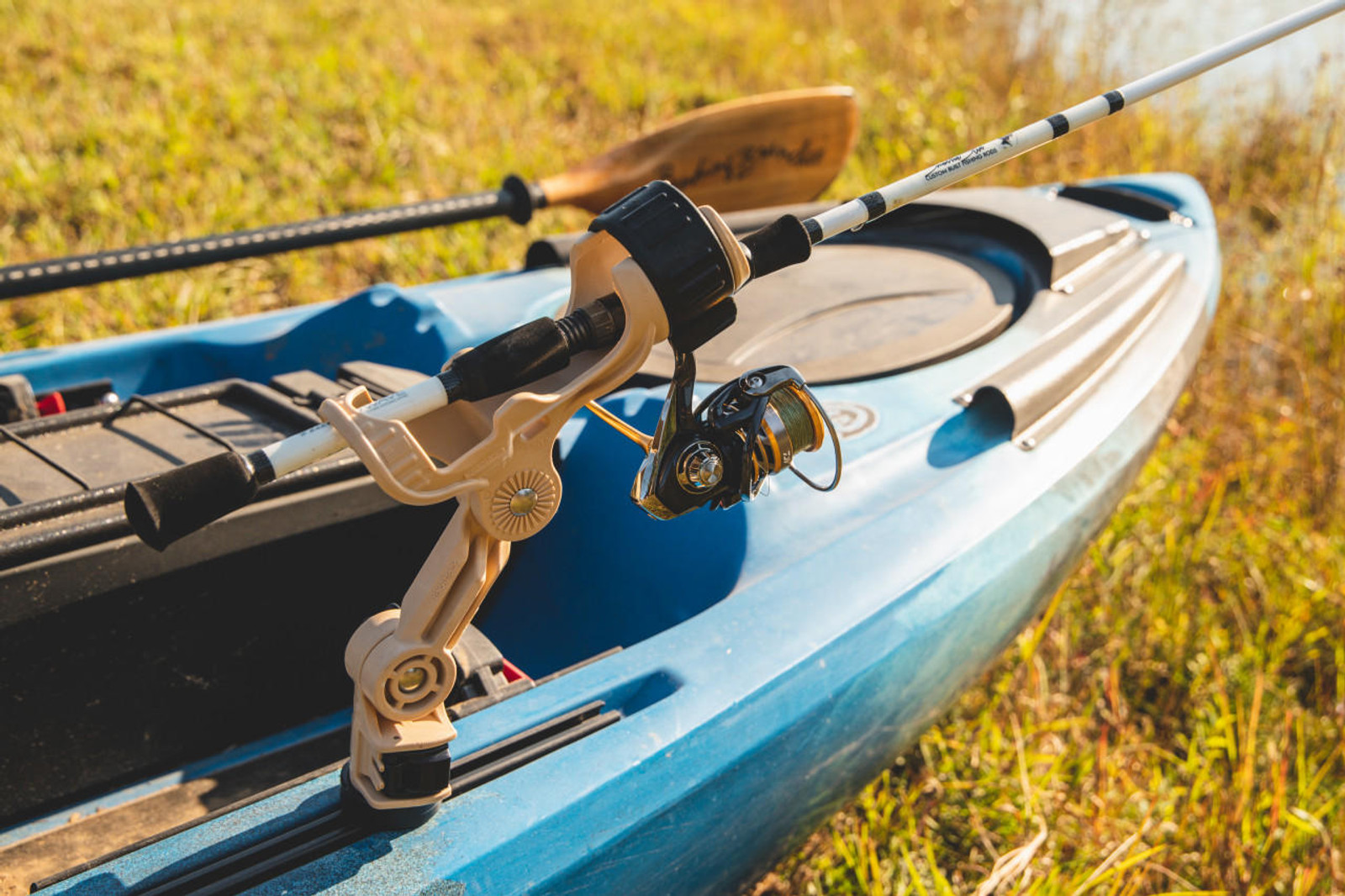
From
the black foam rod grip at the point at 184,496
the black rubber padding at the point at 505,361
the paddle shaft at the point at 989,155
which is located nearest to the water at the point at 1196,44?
the paddle shaft at the point at 989,155

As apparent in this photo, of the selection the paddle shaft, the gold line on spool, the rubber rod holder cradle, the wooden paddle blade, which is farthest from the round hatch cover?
the rubber rod holder cradle

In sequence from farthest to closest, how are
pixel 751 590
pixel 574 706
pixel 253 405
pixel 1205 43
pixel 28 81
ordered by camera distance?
1. pixel 1205 43
2. pixel 28 81
3. pixel 253 405
4. pixel 751 590
5. pixel 574 706

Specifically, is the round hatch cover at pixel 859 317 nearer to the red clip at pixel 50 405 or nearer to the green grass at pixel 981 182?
the green grass at pixel 981 182

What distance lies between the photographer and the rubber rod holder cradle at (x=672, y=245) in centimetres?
99

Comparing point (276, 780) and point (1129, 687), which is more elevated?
point (276, 780)

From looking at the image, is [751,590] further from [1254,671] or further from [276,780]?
[1254,671]

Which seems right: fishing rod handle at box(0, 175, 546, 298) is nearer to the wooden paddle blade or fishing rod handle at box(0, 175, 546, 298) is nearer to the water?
the wooden paddle blade

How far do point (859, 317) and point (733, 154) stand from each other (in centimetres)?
95

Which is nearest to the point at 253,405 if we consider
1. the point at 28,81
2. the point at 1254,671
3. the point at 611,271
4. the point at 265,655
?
the point at 265,655

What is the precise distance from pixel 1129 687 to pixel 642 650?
1.63m

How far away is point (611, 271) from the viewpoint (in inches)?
39.7

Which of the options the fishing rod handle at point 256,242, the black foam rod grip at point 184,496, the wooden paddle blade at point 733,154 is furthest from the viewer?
the wooden paddle blade at point 733,154

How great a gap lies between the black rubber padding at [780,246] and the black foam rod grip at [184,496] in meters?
0.51

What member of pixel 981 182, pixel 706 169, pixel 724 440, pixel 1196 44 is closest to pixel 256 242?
pixel 706 169
